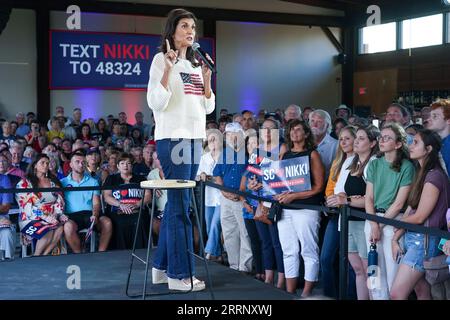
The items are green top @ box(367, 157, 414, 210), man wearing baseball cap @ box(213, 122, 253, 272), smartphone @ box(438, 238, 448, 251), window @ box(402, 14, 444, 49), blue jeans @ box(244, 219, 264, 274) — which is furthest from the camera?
window @ box(402, 14, 444, 49)

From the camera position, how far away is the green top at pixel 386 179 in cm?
439

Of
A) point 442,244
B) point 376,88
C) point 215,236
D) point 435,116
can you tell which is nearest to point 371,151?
point 435,116

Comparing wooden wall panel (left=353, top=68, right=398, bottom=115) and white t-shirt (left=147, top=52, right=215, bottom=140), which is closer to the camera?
white t-shirt (left=147, top=52, right=215, bottom=140)

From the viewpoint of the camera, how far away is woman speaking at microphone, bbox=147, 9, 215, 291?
420cm

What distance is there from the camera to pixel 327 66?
64.5 feet

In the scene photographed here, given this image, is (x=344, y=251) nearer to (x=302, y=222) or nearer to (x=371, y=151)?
(x=302, y=222)

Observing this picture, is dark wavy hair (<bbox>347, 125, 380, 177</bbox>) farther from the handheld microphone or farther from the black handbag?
the handheld microphone

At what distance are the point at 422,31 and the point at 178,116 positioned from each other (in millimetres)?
14322

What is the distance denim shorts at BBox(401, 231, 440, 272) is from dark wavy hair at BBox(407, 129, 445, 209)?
202 mm

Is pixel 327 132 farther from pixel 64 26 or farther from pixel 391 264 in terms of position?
pixel 64 26

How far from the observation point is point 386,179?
4457 mm

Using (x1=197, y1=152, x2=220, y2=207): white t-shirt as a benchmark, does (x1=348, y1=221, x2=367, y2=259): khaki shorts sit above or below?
below

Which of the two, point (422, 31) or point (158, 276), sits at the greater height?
point (422, 31)

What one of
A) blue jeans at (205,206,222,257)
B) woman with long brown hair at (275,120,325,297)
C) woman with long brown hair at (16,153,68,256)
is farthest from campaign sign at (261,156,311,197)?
woman with long brown hair at (16,153,68,256)
